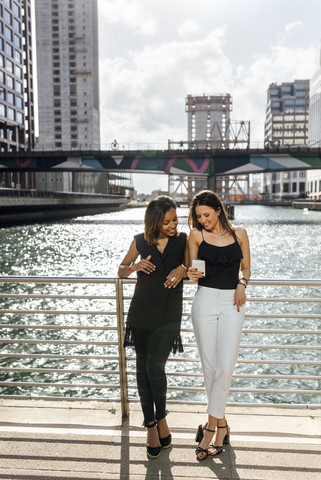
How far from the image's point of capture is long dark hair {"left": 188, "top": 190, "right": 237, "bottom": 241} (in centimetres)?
352

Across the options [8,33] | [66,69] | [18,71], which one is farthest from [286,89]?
[8,33]

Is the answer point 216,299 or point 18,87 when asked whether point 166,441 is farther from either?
point 18,87

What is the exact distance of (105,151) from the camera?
52719 millimetres

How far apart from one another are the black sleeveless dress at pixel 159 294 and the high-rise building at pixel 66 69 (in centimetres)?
14627

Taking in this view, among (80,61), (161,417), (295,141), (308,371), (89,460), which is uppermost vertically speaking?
(80,61)

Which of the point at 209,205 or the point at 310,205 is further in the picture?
the point at 310,205

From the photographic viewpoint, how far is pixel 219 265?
3.41m

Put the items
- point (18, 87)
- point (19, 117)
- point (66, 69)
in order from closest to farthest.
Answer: point (18, 87), point (19, 117), point (66, 69)

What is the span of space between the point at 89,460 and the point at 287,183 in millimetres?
151655

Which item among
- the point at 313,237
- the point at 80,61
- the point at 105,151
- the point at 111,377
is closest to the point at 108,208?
the point at 105,151

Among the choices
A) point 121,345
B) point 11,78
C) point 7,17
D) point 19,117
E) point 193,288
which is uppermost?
point 7,17

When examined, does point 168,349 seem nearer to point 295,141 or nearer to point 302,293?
point 302,293

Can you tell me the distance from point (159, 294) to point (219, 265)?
0.51 meters

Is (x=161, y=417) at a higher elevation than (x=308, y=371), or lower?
higher
